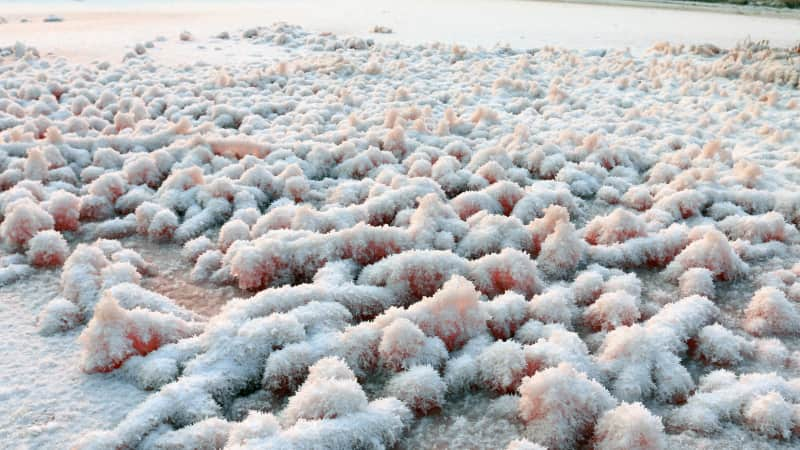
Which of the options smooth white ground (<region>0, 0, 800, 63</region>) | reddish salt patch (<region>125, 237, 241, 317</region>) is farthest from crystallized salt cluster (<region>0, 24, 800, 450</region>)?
smooth white ground (<region>0, 0, 800, 63</region>)

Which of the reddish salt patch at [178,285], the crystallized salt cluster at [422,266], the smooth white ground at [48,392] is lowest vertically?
the smooth white ground at [48,392]

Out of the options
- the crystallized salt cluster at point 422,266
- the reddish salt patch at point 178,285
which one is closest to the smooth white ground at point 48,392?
the crystallized salt cluster at point 422,266

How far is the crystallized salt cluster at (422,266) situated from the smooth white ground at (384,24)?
13.2 ft

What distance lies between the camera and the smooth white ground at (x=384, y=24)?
28.4 feet

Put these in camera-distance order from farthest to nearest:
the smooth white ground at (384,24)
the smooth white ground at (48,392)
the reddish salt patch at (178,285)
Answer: the smooth white ground at (384,24) → the reddish salt patch at (178,285) → the smooth white ground at (48,392)

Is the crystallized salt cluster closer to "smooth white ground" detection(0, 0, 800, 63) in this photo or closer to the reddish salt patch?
the reddish salt patch

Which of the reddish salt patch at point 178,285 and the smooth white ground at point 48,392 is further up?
the reddish salt patch at point 178,285

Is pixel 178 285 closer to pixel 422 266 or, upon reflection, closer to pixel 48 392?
pixel 48 392

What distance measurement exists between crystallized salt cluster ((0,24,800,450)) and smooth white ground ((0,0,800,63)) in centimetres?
402

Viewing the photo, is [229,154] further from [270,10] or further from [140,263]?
[270,10]

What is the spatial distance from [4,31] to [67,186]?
27.3 ft

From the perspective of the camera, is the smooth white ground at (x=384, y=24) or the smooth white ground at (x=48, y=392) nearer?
the smooth white ground at (x=48, y=392)

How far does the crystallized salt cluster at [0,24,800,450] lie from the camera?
65.9 inches

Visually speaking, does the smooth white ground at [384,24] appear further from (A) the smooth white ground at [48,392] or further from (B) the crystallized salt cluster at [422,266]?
(A) the smooth white ground at [48,392]
